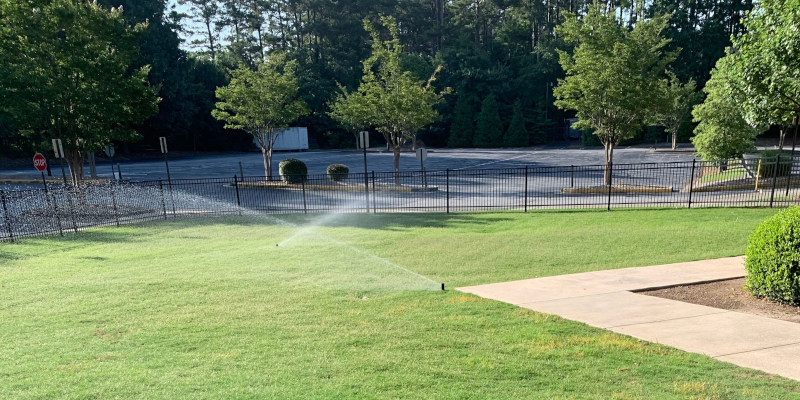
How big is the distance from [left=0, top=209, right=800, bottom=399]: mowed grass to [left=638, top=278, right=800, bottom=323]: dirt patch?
65.4 inches

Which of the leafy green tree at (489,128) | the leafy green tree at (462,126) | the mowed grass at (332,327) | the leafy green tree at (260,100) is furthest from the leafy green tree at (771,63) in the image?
the leafy green tree at (462,126)

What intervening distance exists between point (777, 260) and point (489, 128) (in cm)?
5477

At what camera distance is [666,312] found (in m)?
5.92

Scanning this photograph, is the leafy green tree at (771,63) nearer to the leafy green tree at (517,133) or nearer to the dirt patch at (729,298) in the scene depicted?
the dirt patch at (729,298)

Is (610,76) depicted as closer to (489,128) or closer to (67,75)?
(67,75)

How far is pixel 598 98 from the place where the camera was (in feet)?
67.4

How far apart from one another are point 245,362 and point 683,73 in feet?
213

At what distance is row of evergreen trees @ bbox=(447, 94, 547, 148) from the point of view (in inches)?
2334

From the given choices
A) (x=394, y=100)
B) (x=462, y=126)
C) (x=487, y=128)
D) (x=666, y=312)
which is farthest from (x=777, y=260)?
(x=462, y=126)

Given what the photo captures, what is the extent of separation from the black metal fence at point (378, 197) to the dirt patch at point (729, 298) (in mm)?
8206

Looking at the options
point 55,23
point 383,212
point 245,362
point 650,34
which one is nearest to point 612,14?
point 650,34

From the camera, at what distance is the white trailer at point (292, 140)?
55.2m

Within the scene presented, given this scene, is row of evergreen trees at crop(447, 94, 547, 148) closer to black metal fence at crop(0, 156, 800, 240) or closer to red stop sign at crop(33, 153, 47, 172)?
black metal fence at crop(0, 156, 800, 240)

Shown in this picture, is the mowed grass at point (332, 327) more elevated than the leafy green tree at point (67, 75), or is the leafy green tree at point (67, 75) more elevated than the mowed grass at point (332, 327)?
the leafy green tree at point (67, 75)
